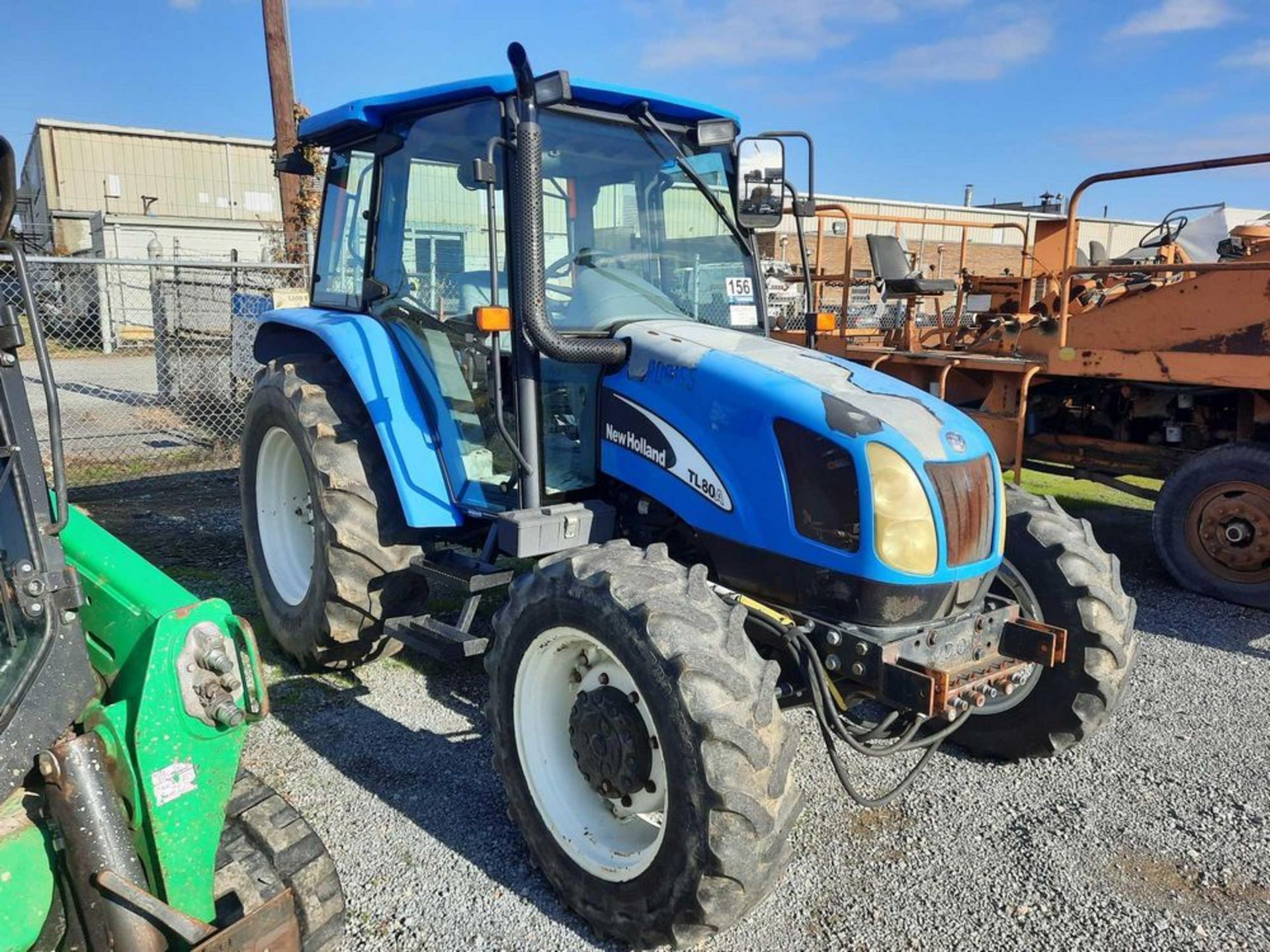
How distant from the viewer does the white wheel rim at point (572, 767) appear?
268cm

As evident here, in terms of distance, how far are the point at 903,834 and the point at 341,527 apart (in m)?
2.35

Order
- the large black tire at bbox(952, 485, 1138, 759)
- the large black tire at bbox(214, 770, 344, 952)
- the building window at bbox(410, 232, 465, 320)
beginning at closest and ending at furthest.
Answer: the large black tire at bbox(214, 770, 344, 952), the large black tire at bbox(952, 485, 1138, 759), the building window at bbox(410, 232, 465, 320)

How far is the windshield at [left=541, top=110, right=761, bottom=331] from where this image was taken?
3502 millimetres

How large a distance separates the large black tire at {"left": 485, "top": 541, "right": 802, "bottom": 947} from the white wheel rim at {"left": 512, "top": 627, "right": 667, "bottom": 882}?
0.07m

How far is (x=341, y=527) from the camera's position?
3.73 meters

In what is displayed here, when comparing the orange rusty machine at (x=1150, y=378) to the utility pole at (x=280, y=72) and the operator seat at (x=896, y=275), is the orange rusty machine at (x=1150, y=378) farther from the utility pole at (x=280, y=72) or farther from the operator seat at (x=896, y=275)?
the utility pole at (x=280, y=72)

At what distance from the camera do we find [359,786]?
11.1 ft

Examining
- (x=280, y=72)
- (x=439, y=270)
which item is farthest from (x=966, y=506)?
(x=280, y=72)

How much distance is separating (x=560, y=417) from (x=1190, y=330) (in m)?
4.39

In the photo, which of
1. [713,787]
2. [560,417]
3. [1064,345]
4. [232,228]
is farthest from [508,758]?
[232,228]

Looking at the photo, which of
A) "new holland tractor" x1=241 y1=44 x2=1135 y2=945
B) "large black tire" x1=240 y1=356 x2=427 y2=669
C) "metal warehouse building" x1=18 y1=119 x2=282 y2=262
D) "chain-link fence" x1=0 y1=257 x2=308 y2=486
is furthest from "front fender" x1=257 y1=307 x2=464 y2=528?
"metal warehouse building" x1=18 y1=119 x2=282 y2=262

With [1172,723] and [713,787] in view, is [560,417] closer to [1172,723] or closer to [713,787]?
[713,787]

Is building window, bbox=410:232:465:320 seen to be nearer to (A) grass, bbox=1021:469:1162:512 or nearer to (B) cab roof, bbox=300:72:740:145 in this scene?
(B) cab roof, bbox=300:72:740:145

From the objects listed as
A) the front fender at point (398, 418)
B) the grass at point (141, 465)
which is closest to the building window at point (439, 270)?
the front fender at point (398, 418)
